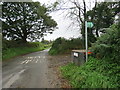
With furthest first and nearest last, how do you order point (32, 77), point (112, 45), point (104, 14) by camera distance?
point (104, 14) → point (32, 77) → point (112, 45)

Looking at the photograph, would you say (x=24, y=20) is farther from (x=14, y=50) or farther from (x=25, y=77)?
(x=25, y=77)

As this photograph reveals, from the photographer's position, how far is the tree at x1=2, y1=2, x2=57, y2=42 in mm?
19031

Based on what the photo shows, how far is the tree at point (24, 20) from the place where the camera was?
19031 mm

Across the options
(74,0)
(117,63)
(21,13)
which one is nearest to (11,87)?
(117,63)

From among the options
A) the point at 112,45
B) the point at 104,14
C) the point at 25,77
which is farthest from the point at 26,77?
the point at 104,14

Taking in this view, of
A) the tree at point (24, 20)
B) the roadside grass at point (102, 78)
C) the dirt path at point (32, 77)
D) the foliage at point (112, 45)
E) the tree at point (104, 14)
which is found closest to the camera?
the roadside grass at point (102, 78)

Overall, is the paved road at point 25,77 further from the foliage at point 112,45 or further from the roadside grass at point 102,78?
the foliage at point 112,45

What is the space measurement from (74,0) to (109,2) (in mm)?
4624

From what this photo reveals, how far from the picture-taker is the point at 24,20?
22.5 meters

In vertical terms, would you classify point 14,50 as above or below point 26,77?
above

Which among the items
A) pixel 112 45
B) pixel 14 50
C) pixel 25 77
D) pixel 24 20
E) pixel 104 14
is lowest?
pixel 25 77

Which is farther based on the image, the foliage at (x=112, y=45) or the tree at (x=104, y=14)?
the tree at (x=104, y=14)

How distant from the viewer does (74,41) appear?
54.8ft

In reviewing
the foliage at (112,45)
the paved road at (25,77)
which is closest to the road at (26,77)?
the paved road at (25,77)
